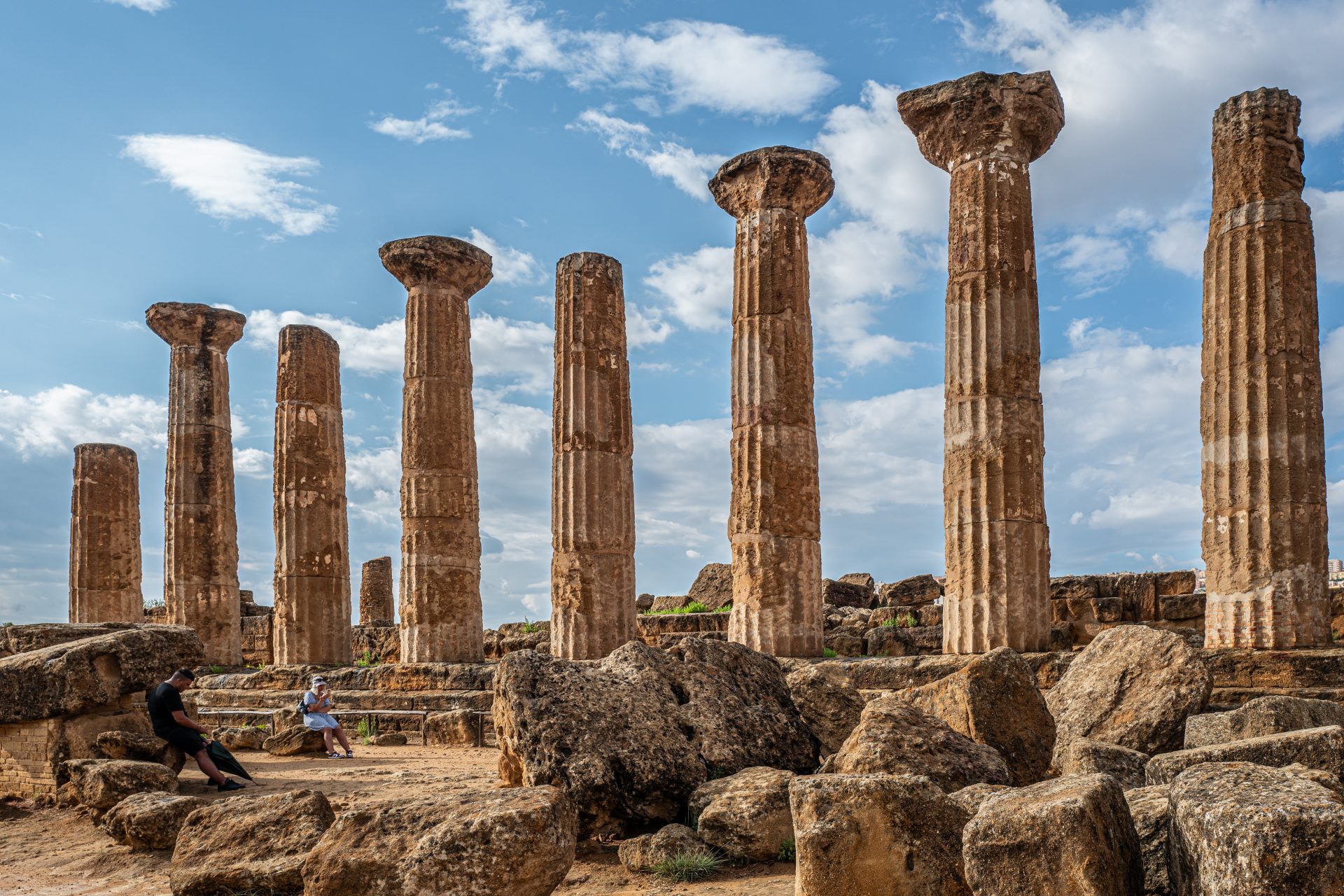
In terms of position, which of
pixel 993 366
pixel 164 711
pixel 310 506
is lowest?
pixel 164 711

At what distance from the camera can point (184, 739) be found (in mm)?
10766

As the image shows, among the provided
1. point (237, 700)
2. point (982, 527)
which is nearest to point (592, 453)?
point (982, 527)

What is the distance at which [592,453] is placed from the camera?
17.0 m

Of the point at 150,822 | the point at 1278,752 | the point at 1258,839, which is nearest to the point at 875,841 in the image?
the point at 1258,839

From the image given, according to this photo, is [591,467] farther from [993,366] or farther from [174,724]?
[174,724]

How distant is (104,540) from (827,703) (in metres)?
21.1

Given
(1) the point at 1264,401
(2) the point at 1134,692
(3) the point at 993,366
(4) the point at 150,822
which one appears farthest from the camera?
(3) the point at 993,366

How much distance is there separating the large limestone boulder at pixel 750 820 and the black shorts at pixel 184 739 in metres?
5.93

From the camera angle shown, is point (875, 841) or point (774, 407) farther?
point (774, 407)

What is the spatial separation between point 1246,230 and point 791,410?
5672 mm

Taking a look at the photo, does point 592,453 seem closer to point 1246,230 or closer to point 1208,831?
point 1246,230

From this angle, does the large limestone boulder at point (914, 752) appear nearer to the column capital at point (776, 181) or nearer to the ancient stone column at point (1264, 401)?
the ancient stone column at point (1264, 401)

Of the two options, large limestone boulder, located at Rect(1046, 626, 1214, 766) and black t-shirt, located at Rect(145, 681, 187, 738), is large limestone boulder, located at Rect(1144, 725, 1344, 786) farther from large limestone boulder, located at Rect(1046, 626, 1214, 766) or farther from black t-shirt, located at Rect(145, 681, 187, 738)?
black t-shirt, located at Rect(145, 681, 187, 738)

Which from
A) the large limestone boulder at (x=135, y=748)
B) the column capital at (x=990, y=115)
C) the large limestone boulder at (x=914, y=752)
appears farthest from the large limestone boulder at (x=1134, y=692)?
the large limestone boulder at (x=135, y=748)
